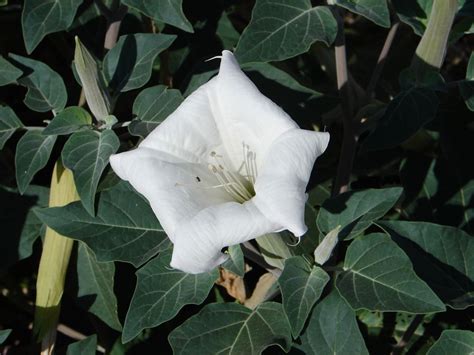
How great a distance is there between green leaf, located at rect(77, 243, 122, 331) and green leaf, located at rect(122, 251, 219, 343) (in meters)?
0.40

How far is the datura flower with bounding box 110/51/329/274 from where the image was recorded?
1462 mm

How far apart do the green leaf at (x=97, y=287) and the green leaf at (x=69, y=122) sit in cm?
45

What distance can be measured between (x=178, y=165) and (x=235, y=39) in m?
0.95

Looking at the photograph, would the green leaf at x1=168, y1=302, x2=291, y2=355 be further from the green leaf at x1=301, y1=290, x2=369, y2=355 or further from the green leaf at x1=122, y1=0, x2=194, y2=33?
the green leaf at x1=122, y1=0, x2=194, y2=33

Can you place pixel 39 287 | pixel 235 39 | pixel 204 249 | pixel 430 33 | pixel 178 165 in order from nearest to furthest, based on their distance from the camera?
1. pixel 204 249
2. pixel 178 165
3. pixel 430 33
4. pixel 39 287
5. pixel 235 39

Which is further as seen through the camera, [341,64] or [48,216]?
[341,64]

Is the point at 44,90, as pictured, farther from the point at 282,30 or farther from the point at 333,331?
the point at 333,331

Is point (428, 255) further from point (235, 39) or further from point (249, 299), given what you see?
point (235, 39)

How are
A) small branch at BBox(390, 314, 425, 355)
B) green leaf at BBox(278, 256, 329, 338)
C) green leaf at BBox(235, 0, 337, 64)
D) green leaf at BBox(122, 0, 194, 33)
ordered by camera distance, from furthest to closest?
small branch at BBox(390, 314, 425, 355)
green leaf at BBox(122, 0, 194, 33)
green leaf at BBox(235, 0, 337, 64)
green leaf at BBox(278, 256, 329, 338)

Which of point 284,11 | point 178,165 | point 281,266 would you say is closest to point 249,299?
point 281,266

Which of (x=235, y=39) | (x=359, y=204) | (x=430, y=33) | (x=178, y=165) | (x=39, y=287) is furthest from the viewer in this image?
(x=235, y=39)

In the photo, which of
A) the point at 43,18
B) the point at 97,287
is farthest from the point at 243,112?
the point at 97,287

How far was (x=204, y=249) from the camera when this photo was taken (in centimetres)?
146

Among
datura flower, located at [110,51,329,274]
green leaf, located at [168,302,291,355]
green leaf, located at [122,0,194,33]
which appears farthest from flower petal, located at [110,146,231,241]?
green leaf, located at [122,0,194,33]
